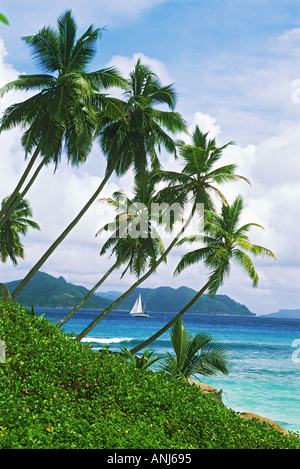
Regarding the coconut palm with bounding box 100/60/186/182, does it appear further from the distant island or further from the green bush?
the distant island

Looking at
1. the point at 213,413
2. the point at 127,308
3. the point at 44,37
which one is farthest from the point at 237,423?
the point at 127,308

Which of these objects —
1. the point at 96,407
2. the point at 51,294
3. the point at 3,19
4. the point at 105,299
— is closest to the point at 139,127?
the point at 96,407

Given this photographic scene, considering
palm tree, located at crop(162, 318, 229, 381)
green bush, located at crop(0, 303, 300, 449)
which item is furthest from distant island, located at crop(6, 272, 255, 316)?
green bush, located at crop(0, 303, 300, 449)

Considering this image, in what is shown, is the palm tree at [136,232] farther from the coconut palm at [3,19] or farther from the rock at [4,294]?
the coconut palm at [3,19]

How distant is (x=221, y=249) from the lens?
1588 cm

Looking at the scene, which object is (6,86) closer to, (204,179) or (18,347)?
(204,179)

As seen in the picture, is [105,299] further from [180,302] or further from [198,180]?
[198,180]

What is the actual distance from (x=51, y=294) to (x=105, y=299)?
2174 cm

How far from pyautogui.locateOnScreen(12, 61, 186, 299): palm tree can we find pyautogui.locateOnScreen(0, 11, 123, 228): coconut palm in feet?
4.42

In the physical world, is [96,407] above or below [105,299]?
above

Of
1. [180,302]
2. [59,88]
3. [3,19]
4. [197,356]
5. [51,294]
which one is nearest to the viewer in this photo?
[3,19]

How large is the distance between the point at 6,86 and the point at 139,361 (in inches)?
406

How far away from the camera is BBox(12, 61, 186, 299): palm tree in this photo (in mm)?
16359

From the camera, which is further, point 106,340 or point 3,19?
point 106,340
